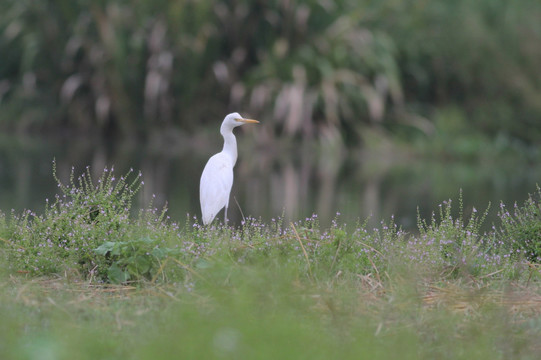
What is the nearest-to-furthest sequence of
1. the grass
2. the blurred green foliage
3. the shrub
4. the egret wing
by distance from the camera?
the grass → the shrub → the egret wing → the blurred green foliage

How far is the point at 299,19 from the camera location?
22000 millimetres

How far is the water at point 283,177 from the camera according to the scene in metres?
A: 10.6

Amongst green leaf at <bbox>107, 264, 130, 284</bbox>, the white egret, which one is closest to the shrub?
the white egret

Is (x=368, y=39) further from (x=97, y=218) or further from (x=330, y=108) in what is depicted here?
(x=97, y=218)

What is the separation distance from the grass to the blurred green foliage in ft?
51.5

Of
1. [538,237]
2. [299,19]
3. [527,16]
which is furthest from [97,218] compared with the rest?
[527,16]

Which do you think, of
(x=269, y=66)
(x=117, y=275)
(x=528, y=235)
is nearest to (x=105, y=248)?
(x=117, y=275)

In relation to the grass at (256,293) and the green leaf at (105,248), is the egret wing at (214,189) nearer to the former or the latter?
the grass at (256,293)

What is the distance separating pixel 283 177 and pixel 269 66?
269 inches

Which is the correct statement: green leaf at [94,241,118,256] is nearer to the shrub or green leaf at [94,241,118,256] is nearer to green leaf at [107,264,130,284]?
green leaf at [107,264,130,284]

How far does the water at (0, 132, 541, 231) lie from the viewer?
1062 centimetres

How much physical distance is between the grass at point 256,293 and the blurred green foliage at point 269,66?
1571cm

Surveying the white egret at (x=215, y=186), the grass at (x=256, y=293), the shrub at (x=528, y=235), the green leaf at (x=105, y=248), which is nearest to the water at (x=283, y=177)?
the white egret at (x=215, y=186)

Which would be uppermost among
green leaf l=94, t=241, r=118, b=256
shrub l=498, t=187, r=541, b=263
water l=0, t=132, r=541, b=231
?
green leaf l=94, t=241, r=118, b=256
